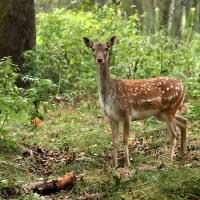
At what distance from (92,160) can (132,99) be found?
1155 millimetres

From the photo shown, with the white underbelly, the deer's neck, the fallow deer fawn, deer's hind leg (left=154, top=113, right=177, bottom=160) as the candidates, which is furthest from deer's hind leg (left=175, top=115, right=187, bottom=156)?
the deer's neck

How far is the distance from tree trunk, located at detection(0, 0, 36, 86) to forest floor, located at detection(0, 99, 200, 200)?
1.86m

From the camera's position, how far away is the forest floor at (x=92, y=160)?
389 cm

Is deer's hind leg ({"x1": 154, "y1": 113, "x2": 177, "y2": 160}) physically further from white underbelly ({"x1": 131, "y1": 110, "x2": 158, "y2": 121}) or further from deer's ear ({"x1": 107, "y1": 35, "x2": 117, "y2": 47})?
deer's ear ({"x1": 107, "y1": 35, "x2": 117, "y2": 47})

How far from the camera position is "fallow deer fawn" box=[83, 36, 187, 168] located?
5.60 meters

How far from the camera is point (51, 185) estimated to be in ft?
13.8

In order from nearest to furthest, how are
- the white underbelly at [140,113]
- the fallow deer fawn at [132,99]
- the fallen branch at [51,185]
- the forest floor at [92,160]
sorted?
the forest floor at [92,160] < the fallen branch at [51,185] < the fallow deer fawn at [132,99] < the white underbelly at [140,113]

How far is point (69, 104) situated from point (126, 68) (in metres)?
1.77

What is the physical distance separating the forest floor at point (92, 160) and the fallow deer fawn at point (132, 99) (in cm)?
48

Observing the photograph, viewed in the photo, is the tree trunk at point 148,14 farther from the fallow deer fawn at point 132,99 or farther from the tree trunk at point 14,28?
the fallow deer fawn at point 132,99

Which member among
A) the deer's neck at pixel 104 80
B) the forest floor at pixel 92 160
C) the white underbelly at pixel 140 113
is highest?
the deer's neck at pixel 104 80

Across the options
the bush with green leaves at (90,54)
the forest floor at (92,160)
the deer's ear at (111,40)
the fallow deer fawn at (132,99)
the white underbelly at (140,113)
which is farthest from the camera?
the bush with green leaves at (90,54)

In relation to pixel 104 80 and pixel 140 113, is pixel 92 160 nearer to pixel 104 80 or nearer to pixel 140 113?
pixel 140 113

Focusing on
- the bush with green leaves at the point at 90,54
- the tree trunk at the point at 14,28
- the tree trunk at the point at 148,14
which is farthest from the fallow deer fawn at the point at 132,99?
the tree trunk at the point at 148,14
